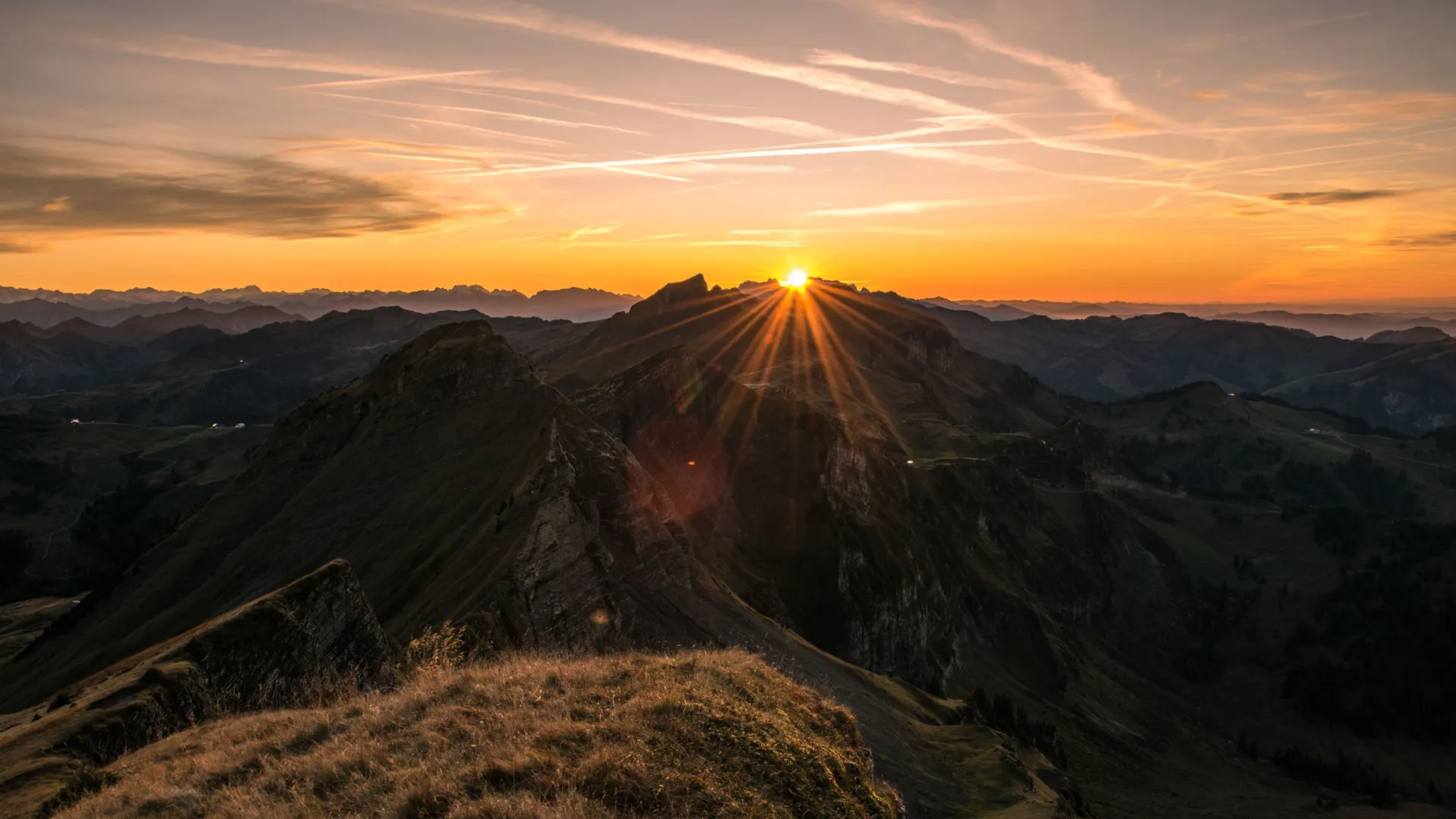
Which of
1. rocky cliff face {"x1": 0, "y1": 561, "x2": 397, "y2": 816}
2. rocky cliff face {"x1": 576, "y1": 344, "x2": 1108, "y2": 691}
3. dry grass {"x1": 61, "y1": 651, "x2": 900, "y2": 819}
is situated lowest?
rocky cliff face {"x1": 576, "y1": 344, "x2": 1108, "y2": 691}

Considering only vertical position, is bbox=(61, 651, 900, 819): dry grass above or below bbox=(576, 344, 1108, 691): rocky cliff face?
above

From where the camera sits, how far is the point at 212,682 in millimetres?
25922

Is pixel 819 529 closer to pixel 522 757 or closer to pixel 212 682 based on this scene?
pixel 212 682

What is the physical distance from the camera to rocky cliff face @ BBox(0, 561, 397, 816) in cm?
2042

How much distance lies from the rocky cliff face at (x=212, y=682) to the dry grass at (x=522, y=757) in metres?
2.34

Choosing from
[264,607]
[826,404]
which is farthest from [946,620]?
[264,607]

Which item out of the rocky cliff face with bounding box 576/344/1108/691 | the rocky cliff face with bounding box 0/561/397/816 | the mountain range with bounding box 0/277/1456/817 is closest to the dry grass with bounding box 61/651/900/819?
the rocky cliff face with bounding box 0/561/397/816

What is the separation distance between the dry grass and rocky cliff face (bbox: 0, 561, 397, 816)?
2342mm

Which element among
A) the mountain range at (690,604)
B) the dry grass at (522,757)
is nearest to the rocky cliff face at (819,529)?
the mountain range at (690,604)

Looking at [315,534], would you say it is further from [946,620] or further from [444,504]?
[946,620]

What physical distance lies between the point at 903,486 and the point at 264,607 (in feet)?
430

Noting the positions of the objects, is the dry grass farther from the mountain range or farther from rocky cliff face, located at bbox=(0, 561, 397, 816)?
the mountain range

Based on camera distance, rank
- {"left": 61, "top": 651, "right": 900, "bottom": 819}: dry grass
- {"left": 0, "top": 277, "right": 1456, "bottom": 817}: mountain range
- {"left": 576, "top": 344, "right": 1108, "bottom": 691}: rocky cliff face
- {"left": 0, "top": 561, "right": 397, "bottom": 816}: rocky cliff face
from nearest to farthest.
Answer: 1. {"left": 61, "top": 651, "right": 900, "bottom": 819}: dry grass
2. {"left": 0, "top": 561, "right": 397, "bottom": 816}: rocky cliff face
3. {"left": 0, "top": 277, "right": 1456, "bottom": 817}: mountain range
4. {"left": 576, "top": 344, "right": 1108, "bottom": 691}: rocky cliff face

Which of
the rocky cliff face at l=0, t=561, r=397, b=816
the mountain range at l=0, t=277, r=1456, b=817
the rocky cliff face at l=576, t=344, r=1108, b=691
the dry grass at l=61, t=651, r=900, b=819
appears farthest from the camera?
the rocky cliff face at l=576, t=344, r=1108, b=691
